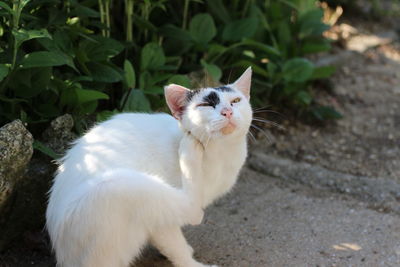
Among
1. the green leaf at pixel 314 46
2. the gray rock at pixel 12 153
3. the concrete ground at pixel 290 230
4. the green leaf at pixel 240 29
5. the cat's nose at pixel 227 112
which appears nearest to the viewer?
the cat's nose at pixel 227 112

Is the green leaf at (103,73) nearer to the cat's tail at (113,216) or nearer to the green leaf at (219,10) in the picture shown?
the cat's tail at (113,216)

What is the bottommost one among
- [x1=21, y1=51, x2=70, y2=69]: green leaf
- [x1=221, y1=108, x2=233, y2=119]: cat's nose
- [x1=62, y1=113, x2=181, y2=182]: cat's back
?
[x1=62, y1=113, x2=181, y2=182]: cat's back

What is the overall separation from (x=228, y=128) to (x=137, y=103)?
1.03 m

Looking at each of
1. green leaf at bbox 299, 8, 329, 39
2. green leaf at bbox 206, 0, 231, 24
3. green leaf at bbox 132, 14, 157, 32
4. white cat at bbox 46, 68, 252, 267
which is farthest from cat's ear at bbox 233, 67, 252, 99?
green leaf at bbox 299, 8, 329, 39

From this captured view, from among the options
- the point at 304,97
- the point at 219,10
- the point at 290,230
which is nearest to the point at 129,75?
the point at 219,10

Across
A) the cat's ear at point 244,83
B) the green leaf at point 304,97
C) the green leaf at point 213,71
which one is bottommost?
the green leaf at point 304,97

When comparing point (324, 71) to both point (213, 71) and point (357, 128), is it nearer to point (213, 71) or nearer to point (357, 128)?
point (357, 128)

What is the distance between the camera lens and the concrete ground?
2.80m

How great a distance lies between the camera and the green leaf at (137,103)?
3197 millimetres

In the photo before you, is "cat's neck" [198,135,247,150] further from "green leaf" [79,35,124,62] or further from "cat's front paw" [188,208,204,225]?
"green leaf" [79,35,124,62]

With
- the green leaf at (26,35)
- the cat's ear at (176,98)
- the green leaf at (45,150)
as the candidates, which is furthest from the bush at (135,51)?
the cat's ear at (176,98)

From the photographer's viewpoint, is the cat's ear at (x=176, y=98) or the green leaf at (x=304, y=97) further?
the green leaf at (x=304, y=97)

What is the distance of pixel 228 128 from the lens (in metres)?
2.32

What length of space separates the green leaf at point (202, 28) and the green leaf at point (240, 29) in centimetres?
17
